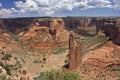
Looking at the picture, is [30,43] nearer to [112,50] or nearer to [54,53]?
[54,53]

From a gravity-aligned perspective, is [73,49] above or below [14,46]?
above

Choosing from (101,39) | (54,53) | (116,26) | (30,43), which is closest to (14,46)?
(30,43)

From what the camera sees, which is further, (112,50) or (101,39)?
(101,39)

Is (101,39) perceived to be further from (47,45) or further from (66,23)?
(66,23)

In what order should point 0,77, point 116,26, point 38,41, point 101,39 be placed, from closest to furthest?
point 0,77
point 116,26
point 101,39
point 38,41

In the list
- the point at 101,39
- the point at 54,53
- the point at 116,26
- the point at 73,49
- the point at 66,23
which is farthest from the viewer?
the point at 66,23

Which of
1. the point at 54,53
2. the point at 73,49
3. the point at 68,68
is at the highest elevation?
the point at 73,49

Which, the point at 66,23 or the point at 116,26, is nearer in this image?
the point at 116,26

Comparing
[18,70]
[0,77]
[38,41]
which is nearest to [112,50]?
[18,70]

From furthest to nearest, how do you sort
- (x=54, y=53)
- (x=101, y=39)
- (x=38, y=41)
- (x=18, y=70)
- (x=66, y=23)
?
(x=66, y=23), (x=38, y=41), (x=54, y=53), (x=101, y=39), (x=18, y=70)
